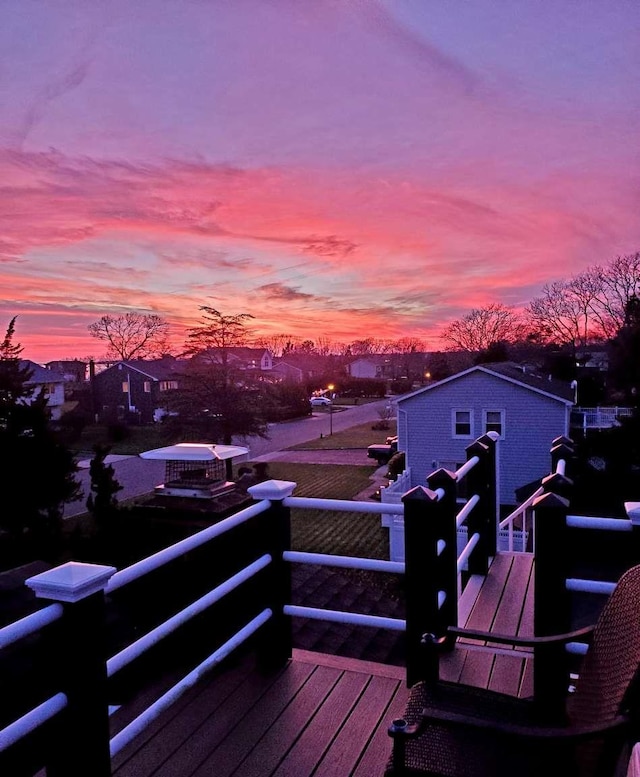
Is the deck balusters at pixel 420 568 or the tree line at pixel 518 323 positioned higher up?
the tree line at pixel 518 323

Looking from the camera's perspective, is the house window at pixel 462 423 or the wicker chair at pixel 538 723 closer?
the wicker chair at pixel 538 723

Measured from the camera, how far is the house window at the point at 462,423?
74.0 feet

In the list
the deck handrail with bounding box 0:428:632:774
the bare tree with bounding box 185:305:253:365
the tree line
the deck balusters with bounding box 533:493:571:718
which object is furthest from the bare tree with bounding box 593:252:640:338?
the deck balusters with bounding box 533:493:571:718

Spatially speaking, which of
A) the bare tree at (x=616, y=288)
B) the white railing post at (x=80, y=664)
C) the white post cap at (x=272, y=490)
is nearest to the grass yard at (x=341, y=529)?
the white post cap at (x=272, y=490)

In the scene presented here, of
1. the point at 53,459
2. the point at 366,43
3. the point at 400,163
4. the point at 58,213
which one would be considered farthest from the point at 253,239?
the point at 366,43

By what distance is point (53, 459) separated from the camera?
44.5ft

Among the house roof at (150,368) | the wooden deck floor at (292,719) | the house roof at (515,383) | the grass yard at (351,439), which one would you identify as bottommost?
the grass yard at (351,439)

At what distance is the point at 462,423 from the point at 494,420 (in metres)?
1.26

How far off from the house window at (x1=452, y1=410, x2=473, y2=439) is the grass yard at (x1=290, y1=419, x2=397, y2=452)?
11.6 m

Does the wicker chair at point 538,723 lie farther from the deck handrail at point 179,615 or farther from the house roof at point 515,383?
the house roof at point 515,383

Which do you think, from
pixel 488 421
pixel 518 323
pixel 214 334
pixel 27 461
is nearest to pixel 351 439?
pixel 214 334

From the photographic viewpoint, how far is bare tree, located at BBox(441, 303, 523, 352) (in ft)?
169

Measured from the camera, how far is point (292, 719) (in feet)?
10.1

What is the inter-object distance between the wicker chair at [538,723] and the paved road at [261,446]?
14.7 metres
